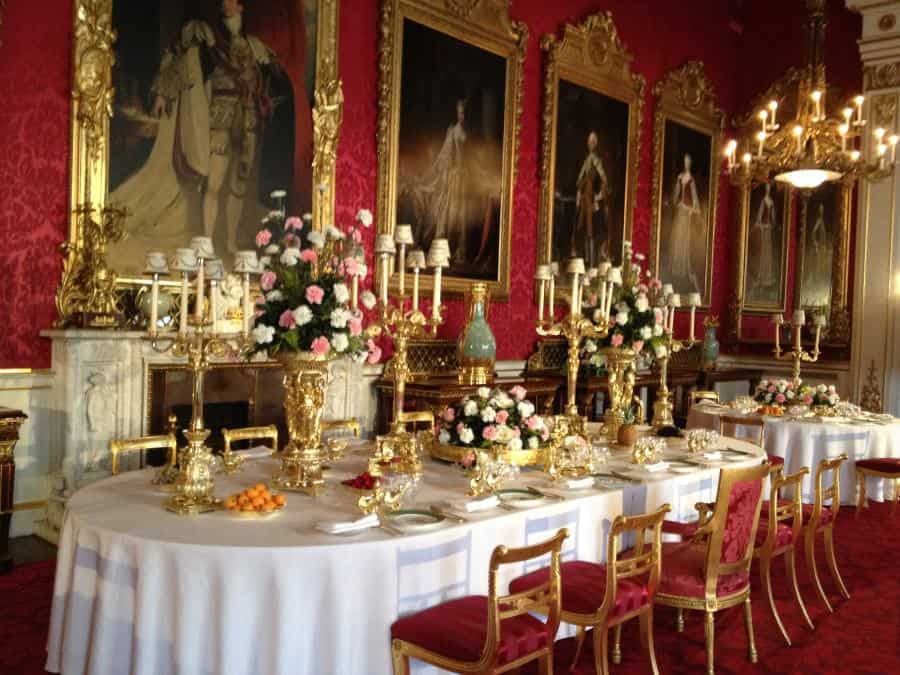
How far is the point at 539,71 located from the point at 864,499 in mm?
5628

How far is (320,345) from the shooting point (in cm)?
345

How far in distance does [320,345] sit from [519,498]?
112 cm

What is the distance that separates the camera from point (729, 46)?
12258 millimetres

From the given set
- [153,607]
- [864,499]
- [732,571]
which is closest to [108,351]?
[153,607]

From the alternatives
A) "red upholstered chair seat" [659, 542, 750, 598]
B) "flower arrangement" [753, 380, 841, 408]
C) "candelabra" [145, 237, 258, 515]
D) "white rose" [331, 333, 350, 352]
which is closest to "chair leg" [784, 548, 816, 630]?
"red upholstered chair seat" [659, 542, 750, 598]

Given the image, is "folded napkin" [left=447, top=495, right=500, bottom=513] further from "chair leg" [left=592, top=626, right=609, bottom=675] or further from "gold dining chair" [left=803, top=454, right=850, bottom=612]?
"gold dining chair" [left=803, top=454, right=850, bottom=612]

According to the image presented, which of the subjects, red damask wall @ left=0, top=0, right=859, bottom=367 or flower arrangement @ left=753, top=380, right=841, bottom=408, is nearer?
red damask wall @ left=0, top=0, right=859, bottom=367

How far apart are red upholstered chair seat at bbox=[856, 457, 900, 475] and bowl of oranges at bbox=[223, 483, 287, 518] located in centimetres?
592

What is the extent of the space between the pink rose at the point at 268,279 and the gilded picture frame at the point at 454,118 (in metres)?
3.88

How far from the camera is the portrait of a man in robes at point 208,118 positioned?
573 cm

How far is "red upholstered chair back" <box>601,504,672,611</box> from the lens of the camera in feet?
10.1

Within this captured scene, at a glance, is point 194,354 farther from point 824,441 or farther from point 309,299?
point 824,441

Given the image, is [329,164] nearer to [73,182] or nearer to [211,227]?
[211,227]

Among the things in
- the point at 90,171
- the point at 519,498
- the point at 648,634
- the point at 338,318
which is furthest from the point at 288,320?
the point at 90,171
